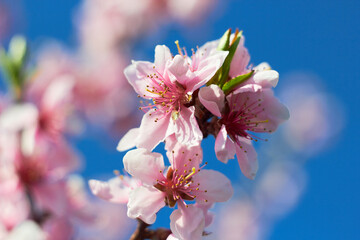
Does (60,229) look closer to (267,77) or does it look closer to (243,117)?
(243,117)

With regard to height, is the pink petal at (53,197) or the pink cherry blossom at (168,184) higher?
the pink petal at (53,197)

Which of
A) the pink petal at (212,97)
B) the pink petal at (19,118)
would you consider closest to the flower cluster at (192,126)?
the pink petal at (212,97)

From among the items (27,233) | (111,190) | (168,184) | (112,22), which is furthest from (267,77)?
(112,22)

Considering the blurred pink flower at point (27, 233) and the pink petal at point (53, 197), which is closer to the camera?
the blurred pink flower at point (27, 233)

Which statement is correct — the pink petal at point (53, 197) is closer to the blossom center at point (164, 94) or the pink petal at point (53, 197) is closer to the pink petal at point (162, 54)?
the blossom center at point (164, 94)

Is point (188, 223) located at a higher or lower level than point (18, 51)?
lower

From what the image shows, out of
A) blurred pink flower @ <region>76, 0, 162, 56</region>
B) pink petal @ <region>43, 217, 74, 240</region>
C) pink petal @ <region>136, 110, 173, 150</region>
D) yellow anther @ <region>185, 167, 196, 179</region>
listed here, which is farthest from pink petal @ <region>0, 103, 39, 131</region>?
blurred pink flower @ <region>76, 0, 162, 56</region>
